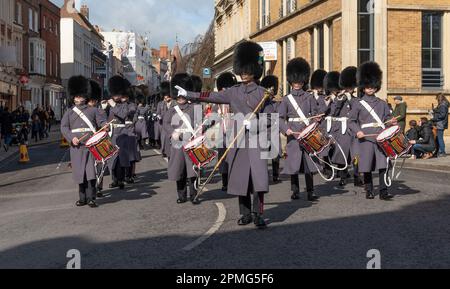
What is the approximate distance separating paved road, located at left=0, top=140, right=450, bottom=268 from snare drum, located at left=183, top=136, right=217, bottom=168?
0.71 m

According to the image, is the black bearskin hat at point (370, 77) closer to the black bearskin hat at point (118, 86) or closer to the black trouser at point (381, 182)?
the black trouser at point (381, 182)

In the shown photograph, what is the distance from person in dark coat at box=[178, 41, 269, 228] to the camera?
8.18 meters

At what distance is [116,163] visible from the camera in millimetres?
13055

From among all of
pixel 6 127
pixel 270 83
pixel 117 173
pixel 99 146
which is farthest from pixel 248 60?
pixel 6 127

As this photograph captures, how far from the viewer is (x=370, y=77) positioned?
1110 cm

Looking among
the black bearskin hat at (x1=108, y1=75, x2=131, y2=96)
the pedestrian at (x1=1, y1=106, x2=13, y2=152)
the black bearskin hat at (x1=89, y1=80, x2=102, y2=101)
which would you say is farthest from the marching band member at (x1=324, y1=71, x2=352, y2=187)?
the pedestrian at (x1=1, y1=106, x2=13, y2=152)

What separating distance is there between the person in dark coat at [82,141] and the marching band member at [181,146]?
1186 mm

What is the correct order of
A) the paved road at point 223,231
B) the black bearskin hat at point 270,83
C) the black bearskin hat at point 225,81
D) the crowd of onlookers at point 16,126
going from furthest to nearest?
the crowd of onlookers at point 16,126 < the black bearskin hat at point 225,81 < the black bearskin hat at point 270,83 < the paved road at point 223,231

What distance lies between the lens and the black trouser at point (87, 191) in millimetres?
10508

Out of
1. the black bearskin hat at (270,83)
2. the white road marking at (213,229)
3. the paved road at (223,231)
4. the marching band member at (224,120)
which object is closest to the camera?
the paved road at (223,231)

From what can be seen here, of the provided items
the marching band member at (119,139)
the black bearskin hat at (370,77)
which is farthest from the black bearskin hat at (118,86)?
the black bearskin hat at (370,77)
